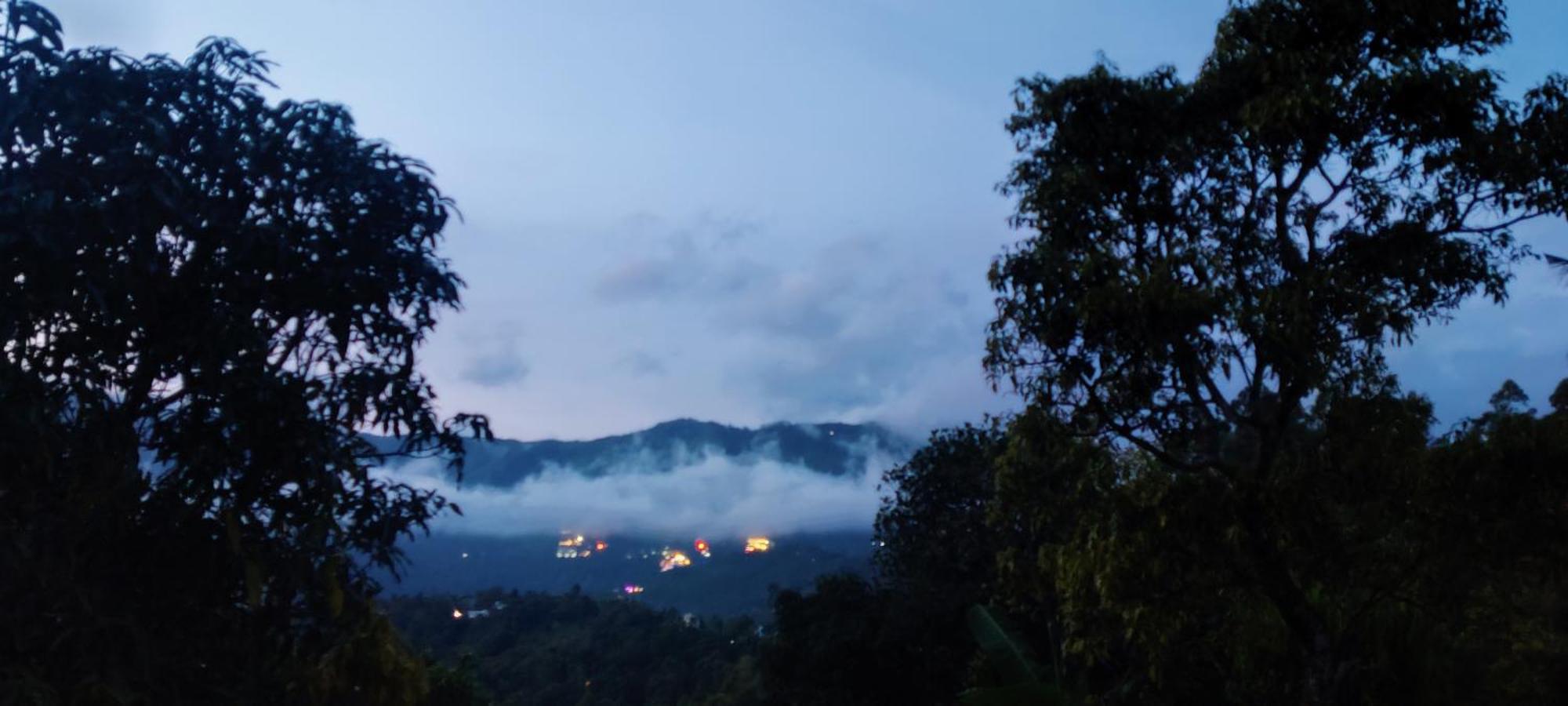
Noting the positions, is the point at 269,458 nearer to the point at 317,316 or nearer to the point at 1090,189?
the point at 317,316

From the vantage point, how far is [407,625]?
6081cm

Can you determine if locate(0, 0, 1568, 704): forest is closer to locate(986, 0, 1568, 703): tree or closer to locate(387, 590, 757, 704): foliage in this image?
locate(986, 0, 1568, 703): tree

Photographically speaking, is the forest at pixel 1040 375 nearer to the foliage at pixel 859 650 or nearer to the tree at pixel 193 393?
the tree at pixel 193 393

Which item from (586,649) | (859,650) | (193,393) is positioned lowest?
(586,649)

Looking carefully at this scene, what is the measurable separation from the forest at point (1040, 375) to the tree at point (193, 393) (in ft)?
0.09

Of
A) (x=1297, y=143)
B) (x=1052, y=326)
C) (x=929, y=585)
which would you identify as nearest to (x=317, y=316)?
(x=1052, y=326)

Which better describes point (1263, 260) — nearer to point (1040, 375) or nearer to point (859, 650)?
point (1040, 375)

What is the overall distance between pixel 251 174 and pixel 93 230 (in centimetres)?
116

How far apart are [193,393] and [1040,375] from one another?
582 cm

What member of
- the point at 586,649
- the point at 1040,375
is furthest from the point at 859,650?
the point at 586,649

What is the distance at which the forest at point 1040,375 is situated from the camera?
712 centimetres

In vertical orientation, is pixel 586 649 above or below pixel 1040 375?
below

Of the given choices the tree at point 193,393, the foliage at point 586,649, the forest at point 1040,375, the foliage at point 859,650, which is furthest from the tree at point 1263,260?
the foliage at point 586,649

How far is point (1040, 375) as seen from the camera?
26.3 ft
